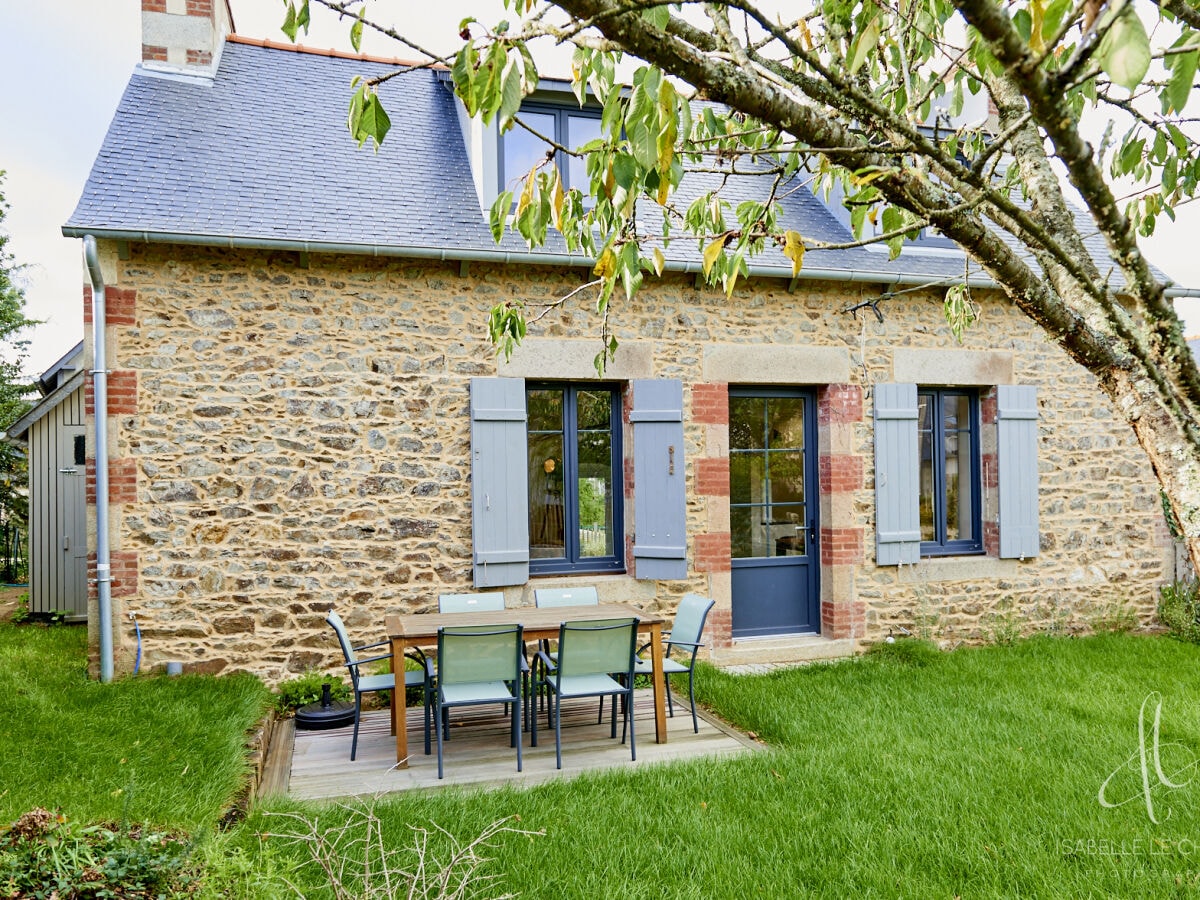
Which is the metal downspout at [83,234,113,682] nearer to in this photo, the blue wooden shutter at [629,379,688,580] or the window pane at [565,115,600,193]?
the window pane at [565,115,600,193]

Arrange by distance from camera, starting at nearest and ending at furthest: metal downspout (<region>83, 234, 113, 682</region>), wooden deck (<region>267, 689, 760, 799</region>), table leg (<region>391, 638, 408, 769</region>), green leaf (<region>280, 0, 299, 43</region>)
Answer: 1. green leaf (<region>280, 0, 299, 43</region>)
2. wooden deck (<region>267, 689, 760, 799</region>)
3. table leg (<region>391, 638, 408, 769</region>)
4. metal downspout (<region>83, 234, 113, 682</region>)

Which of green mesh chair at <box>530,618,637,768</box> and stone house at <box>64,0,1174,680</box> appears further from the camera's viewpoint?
stone house at <box>64,0,1174,680</box>

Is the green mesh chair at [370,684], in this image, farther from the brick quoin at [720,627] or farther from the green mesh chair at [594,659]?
the brick quoin at [720,627]

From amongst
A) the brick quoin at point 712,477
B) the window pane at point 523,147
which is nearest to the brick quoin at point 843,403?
the brick quoin at point 712,477

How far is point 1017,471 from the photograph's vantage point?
24.0ft

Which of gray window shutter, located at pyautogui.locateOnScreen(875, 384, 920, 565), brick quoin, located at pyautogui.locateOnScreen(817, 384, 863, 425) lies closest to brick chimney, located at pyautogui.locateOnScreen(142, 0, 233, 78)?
brick quoin, located at pyautogui.locateOnScreen(817, 384, 863, 425)

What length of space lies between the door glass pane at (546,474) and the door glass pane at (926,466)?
138 inches

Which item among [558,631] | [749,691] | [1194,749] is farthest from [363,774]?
[1194,749]

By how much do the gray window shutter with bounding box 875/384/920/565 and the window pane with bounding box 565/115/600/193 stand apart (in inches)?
125

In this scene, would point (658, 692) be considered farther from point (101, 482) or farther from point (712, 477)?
point (101, 482)

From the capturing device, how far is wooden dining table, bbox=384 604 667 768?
14.7ft

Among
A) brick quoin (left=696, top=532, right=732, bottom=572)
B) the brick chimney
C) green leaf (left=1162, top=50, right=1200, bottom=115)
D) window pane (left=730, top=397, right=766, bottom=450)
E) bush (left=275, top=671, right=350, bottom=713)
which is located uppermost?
the brick chimney

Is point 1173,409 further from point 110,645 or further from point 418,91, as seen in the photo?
point 418,91

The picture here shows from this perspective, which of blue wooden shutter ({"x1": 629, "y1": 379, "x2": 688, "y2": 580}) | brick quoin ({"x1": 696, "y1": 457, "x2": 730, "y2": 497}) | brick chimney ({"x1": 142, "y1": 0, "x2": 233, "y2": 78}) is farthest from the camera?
brick chimney ({"x1": 142, "y1": 0, "x2": 233, "y2": 78})
